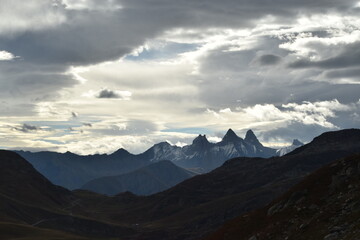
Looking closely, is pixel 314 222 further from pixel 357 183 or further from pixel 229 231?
pixel 229 231

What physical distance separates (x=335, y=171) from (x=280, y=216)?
13.0m

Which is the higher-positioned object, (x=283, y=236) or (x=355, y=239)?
(x=355, y=239)

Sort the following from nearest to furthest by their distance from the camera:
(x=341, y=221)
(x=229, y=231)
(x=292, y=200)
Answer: (x=341, y=221) < (x=292, y=200) < (x=229, y=231)

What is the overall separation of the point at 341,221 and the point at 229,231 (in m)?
31.8

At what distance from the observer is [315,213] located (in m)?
59.6

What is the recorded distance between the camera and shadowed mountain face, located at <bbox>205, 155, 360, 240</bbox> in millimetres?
50906

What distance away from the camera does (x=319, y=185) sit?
69500 mm

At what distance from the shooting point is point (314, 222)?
2178 inches

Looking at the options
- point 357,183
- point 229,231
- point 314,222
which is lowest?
point 229,231

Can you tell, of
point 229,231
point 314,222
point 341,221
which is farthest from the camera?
point 229,231

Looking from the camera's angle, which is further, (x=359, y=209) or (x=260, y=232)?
(x=260, y=232)

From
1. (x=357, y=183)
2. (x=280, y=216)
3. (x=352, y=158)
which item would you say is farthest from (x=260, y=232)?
Answer: (x=352, y=158)

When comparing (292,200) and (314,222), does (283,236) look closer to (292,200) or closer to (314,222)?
(314,222)

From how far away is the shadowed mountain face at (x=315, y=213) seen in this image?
50906 millimetres
